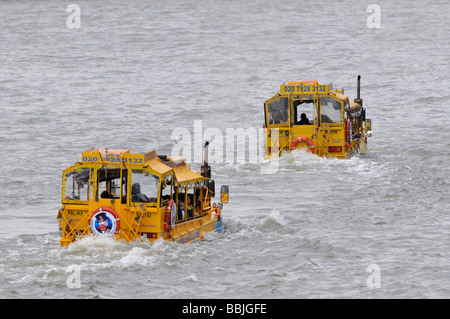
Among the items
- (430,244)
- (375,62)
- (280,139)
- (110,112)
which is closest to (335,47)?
(375,62)

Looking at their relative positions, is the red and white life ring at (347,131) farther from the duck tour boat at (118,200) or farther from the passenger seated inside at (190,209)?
the duck tour boat at (118,200)

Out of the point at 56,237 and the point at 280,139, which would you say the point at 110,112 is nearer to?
the point at 280,139

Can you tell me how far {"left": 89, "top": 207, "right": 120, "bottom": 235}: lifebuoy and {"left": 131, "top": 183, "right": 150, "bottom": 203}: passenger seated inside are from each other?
0.54m

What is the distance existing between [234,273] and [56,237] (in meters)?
5.17

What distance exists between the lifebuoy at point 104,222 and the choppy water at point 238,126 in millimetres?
286

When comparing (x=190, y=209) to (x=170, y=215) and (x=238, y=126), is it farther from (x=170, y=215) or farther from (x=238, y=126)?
(x=238, y=126)

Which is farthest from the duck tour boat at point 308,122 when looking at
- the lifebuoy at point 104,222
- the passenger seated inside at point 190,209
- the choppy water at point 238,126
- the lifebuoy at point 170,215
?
the lifebuoy at point 104,222

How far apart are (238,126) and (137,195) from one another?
24606 millimetres

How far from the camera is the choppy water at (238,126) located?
17.4 metres

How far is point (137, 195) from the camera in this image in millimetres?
18234
